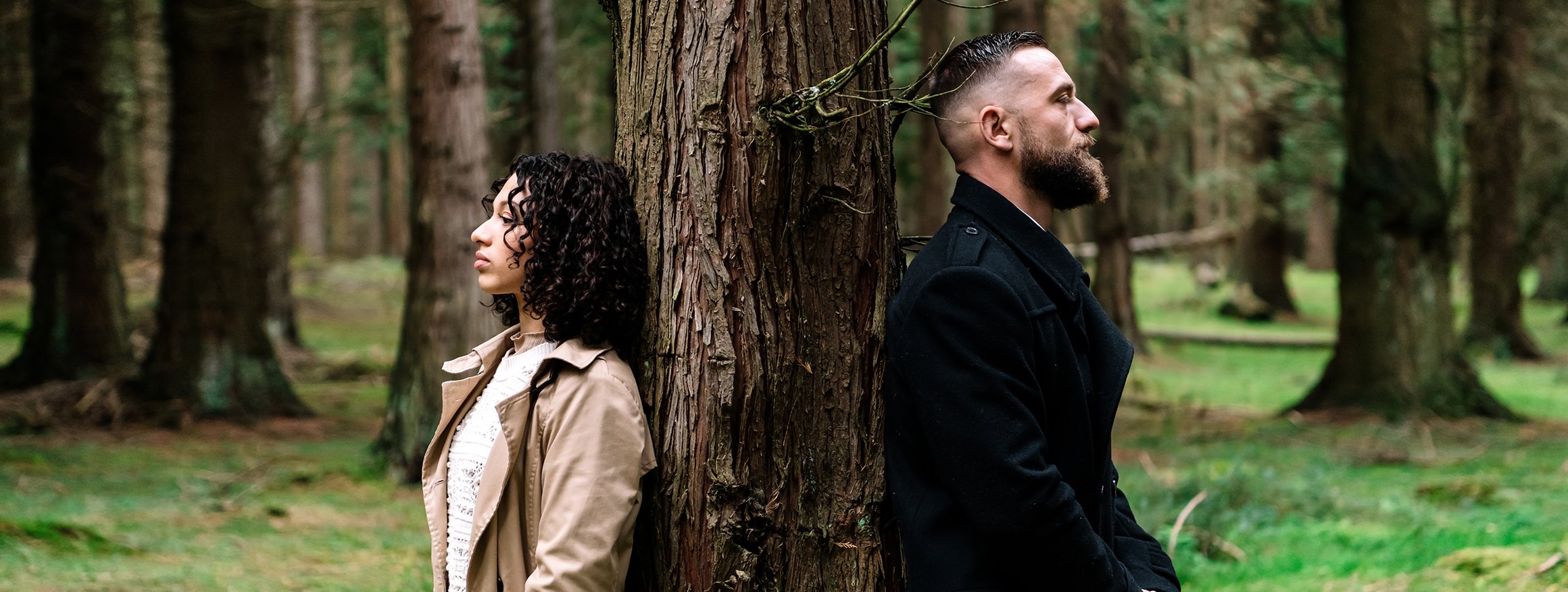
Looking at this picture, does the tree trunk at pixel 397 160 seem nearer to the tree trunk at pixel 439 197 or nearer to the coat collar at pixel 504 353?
the tree trunk at pixel 439 197

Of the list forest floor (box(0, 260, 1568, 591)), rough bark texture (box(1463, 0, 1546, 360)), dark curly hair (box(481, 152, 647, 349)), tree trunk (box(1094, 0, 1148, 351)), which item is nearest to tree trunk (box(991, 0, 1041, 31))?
tree trunk (box(1094, 0, 1148, 351))

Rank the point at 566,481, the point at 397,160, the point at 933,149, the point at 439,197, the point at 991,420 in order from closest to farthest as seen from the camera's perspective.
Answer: the point at 991,420, the point at 566,481, the point at 439,197, the point at 933,149, the point at 397,160

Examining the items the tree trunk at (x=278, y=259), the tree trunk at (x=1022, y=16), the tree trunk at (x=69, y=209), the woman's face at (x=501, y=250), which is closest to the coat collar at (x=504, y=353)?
the woman's face at (x=501, y=250)

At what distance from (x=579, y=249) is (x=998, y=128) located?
953 millimetres

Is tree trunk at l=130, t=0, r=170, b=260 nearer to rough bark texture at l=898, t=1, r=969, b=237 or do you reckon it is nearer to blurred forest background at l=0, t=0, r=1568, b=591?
blurred forest background at l=0, t=0, r=1568, b=591

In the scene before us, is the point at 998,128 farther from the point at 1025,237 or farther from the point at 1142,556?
the point at 1142,556

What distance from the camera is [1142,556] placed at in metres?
3.09

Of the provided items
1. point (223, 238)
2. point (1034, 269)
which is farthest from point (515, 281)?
point (223, 238)

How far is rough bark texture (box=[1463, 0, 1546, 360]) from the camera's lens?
66.5 feet

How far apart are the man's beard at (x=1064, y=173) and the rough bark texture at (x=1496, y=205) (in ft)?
65.9

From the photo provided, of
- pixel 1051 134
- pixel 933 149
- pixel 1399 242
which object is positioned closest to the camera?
pixel 1051 134

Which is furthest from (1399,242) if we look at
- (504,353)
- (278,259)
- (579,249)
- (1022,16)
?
(278,259)

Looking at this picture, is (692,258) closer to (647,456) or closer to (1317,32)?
(647,456)

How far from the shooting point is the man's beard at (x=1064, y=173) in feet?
9.48
